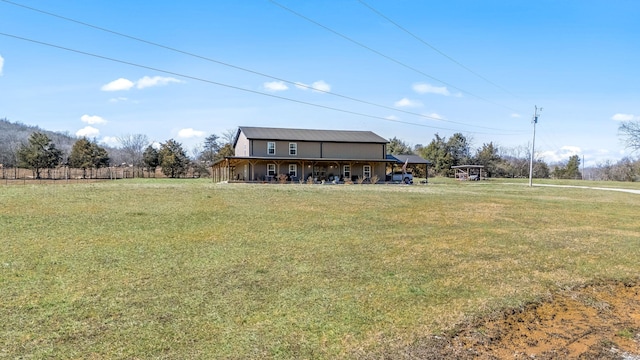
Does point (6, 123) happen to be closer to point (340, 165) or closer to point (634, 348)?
point (340, 165)

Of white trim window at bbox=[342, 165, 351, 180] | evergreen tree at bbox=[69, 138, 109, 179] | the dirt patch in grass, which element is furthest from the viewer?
evergreen tree at bbox=[69, 138, 109, 179]

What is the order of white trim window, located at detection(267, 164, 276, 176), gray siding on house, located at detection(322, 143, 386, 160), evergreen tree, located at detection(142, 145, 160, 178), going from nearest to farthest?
1. white trim window, located at detection(267, 164, 276, 176)
2. gray siding on house, located at detection(322, 143, 386, 160)
3. evergreen tree, located at detection(142, 145, 160, 178)

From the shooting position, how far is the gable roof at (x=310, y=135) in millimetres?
38688

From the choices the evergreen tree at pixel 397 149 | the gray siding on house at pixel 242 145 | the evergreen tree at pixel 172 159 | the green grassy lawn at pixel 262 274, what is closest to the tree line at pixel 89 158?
the evergreen tree at pixel 172 159

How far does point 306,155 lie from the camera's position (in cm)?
3906

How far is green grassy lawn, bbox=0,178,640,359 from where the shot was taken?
4375 mm

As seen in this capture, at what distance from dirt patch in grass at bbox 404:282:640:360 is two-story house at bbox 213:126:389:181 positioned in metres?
30.8

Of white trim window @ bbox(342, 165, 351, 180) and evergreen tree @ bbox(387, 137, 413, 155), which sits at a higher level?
evergreen tree @ bbox(387, 137, 413, 155)

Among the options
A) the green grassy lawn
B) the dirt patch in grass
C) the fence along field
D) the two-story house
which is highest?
the two-story house

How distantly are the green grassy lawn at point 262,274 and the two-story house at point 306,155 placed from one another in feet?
79.5

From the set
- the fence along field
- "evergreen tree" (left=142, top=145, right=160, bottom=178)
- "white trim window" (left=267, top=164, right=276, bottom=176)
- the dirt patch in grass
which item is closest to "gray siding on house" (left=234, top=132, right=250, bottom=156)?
"white trim window" (left=267, top=164, right=276, bottom=176)

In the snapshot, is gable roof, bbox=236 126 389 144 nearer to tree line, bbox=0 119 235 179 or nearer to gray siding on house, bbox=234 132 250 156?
gray siding on house, bbox=234 132 250 156

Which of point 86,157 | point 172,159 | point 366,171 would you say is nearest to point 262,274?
point 366,171

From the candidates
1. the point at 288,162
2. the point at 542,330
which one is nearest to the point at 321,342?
the point at 542,330
